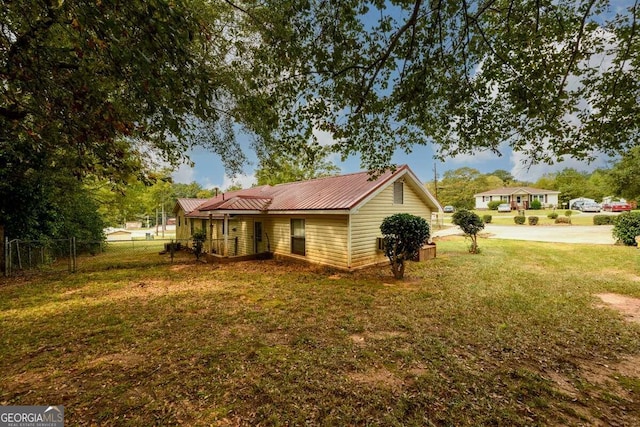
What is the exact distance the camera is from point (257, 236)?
14.0 metres

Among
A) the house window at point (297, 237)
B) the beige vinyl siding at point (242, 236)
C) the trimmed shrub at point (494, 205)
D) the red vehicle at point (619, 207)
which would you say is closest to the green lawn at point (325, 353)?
the house window at point (297, 237)

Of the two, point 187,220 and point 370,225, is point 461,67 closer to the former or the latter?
point 370,225

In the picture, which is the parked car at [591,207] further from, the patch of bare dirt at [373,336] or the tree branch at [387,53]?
the tree branch at [387,53]

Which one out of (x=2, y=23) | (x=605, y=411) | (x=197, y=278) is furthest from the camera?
(x=197, y=278)

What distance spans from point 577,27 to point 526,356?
17.8ft

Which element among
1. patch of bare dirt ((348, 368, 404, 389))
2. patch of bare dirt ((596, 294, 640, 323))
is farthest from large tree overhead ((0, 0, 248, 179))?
patch of bare dirt ((596, 294, 640, 323))

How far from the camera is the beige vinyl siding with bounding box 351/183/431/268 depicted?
395 inches

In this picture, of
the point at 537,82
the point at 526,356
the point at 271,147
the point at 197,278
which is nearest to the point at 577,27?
the point at 537,82

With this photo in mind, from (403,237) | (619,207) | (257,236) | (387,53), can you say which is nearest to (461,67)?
(387,53)

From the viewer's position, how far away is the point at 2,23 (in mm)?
3705

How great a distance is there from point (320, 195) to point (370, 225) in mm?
2747

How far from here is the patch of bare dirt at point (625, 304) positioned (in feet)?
18.1

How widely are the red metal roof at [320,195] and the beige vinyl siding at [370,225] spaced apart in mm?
633

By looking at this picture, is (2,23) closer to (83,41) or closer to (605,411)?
(83,41)
